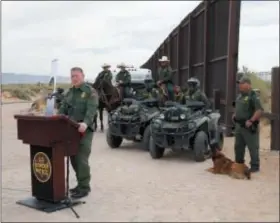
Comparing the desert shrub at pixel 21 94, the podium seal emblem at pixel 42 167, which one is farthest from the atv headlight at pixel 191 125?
the desert shrub at pixel 21 94

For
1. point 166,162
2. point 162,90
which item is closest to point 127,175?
point 166,162

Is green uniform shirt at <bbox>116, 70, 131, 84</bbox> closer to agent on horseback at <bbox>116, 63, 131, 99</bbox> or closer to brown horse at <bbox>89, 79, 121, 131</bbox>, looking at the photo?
agent on horseback at <bbox>116, 63, 131, 99</bbox>

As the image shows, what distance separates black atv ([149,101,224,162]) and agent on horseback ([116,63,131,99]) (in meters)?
5.91

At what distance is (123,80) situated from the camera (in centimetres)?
1658

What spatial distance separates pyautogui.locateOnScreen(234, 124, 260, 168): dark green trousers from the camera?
27.8 ft

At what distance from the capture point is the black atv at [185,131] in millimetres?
9875

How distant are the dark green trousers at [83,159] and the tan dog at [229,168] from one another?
253 cm

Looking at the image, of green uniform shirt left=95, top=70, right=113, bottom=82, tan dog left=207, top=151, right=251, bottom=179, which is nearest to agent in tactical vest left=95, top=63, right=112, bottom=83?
green uniform shirt left=95, top=70, right=113, bottom=82

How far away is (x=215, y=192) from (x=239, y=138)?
173 cm

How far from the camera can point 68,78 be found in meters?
7.11

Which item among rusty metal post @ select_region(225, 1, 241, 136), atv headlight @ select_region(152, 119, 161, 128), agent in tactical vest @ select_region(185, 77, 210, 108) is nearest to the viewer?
atv headlight @ select_region(152, 119, 161, 128)

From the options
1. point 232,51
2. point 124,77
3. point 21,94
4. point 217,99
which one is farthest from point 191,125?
point 21,94

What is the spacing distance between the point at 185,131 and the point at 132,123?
2.02 m

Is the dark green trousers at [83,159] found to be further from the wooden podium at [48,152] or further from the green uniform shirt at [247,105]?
the green uniform shirt at [247,105]
